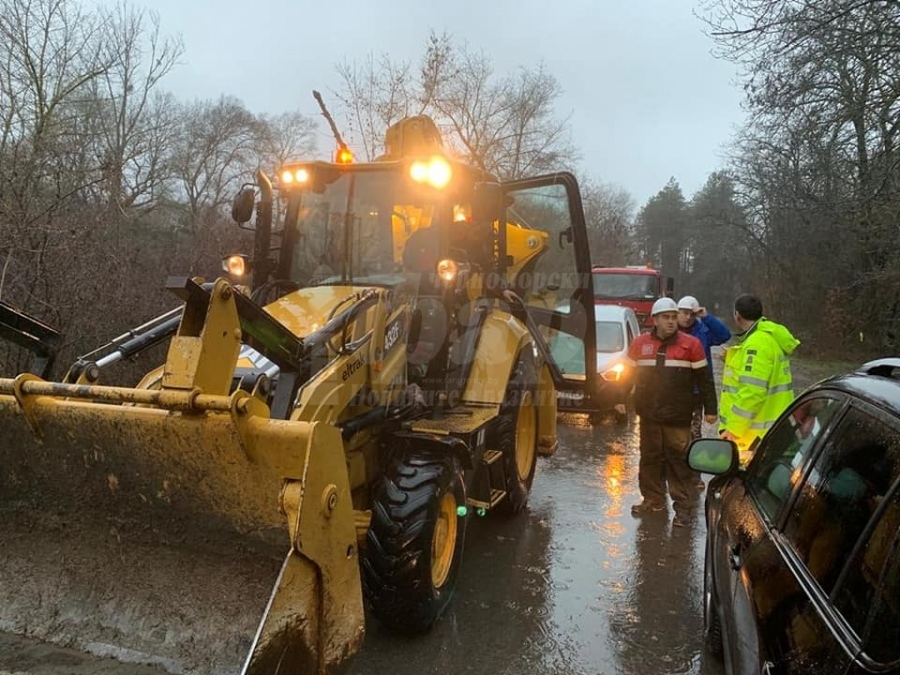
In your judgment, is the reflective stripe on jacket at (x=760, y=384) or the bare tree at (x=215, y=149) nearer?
the reflective stripe on jacket at (x=760, y=384)

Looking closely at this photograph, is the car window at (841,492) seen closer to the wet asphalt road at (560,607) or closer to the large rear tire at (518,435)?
the wet asphalt road at (560,607)

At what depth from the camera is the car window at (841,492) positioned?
1656 mm

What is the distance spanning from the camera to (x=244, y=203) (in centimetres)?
466

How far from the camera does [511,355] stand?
16.4 ft

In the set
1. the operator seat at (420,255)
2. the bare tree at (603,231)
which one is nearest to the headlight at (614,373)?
the operator seat at (420,255)

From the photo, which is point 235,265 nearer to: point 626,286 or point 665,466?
point 665,466

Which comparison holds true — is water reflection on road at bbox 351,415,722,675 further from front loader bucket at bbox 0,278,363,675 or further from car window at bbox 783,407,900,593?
car window at bbox 783,407,900,593

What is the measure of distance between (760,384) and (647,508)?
156 cm

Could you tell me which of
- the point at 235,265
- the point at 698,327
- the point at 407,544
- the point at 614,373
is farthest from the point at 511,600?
the point at 614,373

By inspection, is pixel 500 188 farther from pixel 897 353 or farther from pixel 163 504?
pixel 897 353

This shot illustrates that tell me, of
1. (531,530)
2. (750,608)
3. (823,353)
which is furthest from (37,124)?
(823,353)

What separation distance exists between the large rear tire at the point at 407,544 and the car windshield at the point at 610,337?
6.55 metres

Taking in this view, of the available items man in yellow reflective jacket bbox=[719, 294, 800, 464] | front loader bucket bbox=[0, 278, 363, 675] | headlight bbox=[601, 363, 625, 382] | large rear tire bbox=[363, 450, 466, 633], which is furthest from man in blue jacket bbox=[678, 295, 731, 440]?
front loader bucket bbox=[0, 278, 363, 675]

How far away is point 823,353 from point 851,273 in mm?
3052
